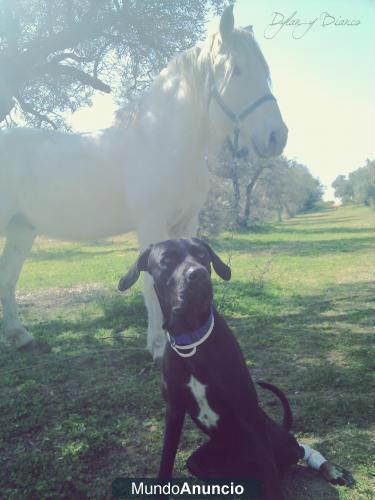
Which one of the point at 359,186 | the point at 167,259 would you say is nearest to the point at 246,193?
the point at 167,259

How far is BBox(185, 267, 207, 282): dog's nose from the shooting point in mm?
2199

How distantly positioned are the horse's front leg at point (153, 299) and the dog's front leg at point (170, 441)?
1910mm

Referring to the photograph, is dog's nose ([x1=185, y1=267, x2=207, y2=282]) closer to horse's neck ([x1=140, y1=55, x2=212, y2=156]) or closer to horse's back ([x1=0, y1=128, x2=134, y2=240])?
horse's neck ([x1=140, y1=55, x2=212, y2=156])

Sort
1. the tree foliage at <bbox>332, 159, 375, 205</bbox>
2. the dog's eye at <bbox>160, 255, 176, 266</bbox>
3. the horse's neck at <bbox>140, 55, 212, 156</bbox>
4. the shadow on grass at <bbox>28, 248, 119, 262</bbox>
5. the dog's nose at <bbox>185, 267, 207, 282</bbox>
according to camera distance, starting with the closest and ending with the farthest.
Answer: the dog's nose at <bbox>185, 267, 207, 282</bbox>, the dog's eye at <bbox>160, 255, 176, 266</bbox>, the horse's neck at <bbox>140, 55, 212, 156</bbox>, the shadow on grass at <bbox>28, 248, 119, 262</bbox>, the tree foliage at <bbox>332, 159, 375, 205</bbox>

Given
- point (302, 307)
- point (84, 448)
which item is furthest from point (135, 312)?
point (84, 448)

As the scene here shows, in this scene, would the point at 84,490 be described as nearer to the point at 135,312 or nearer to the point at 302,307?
the point at 135,312

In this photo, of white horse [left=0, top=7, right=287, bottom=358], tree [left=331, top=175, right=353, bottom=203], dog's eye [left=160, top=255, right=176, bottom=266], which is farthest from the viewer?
tree [left=331, top=175, right=353, bottom=203]

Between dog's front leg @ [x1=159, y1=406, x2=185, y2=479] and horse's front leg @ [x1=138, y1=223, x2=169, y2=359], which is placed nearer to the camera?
dog's front leg @ [x1=159, y1=406, x2=185, y2=479]

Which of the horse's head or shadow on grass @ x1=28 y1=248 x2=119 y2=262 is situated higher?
the horse's head

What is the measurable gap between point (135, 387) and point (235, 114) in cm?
273

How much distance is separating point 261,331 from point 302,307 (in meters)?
2.02

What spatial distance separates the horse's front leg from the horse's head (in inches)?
43.0

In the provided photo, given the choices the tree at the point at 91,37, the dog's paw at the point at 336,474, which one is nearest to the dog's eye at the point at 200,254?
the dog's paw at the point at 336,474

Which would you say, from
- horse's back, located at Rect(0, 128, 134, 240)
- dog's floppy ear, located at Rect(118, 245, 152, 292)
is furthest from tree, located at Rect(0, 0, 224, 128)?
dog's floppy ear, located at Rect(118, 245, 152, 292)
